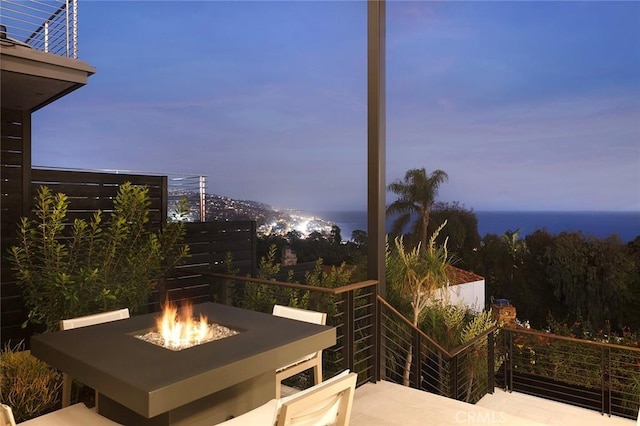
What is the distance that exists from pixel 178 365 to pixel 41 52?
3.15 meters

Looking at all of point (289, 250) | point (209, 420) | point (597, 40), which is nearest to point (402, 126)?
point (597, 40)

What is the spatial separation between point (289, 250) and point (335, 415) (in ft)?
13.8

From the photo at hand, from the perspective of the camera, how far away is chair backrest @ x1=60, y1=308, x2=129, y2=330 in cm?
253

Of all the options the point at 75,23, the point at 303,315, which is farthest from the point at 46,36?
the point at 303,315

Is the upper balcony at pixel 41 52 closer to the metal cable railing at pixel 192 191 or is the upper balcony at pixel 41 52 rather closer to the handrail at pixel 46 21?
the handrail at pixel 46 21

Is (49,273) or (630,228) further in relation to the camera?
(630,228)

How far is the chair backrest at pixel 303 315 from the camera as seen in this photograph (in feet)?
8.97

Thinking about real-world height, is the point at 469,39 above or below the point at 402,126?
above

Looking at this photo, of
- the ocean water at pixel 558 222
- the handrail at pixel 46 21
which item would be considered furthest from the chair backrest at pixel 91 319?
the ocean water at pixel 558 222

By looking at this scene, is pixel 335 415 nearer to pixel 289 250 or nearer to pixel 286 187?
pixel 289 250

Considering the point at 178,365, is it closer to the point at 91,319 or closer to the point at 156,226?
the point at 91,319

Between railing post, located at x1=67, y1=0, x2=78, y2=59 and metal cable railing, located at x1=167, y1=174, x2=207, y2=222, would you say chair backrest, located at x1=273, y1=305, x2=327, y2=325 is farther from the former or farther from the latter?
railing post, located at x1=67, y1=0, x2=78, y2=59

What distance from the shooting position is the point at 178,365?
5.97 feet

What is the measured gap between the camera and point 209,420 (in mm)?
2117
